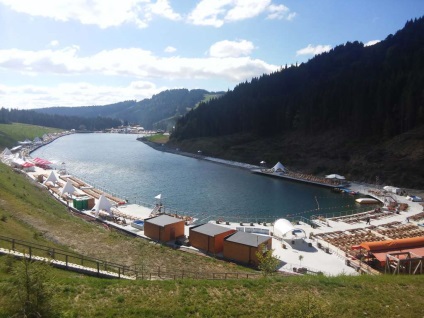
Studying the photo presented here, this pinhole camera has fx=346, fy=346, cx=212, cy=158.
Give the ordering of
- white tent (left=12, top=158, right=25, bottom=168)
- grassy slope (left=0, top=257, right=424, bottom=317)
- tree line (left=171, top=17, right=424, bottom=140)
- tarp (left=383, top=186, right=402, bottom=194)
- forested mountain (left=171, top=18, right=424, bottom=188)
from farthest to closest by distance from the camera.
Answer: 1. tree line (left=171, top=17, right=424, bottom=140)
2. forested mountain (left=171, top=18, right=424, bottom=188)
3. white tent (left=12, top=158, right=25, bottom=168)
4. tarp (left=383, top=186, right=402, bottom=194)
5. grassy slope (left=0, top=257, right=424, bottom=317)

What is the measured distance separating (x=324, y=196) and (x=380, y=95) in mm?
42371

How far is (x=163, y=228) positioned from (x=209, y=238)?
554 cm

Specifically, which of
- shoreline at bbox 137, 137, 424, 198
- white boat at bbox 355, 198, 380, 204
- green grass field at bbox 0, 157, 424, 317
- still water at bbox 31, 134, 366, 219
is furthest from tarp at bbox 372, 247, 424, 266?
shoreline at bbox 137, 137, 424, 198

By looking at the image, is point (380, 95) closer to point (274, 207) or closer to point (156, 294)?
point (274, 207)

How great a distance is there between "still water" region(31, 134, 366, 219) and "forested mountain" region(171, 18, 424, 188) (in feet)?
47.9

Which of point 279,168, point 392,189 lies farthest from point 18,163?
point 392,189

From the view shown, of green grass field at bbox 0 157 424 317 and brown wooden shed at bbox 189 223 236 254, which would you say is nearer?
green grass field at bbox 0 157 424 317

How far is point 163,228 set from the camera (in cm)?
3578

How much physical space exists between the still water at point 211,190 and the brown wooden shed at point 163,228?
12430 millimetres

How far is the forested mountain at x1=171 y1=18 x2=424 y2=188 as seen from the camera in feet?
274

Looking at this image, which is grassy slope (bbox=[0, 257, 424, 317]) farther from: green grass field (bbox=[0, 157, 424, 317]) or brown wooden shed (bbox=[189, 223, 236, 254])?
brown wooden shed (bbox=[189, 223, 236, 254])

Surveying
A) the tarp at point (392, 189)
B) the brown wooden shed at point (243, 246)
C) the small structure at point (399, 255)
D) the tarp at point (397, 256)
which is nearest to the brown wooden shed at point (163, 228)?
the brown wooden shed at point (243, 246)

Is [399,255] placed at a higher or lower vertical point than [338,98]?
lower

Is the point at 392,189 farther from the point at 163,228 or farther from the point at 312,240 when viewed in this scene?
the point at 163,228
